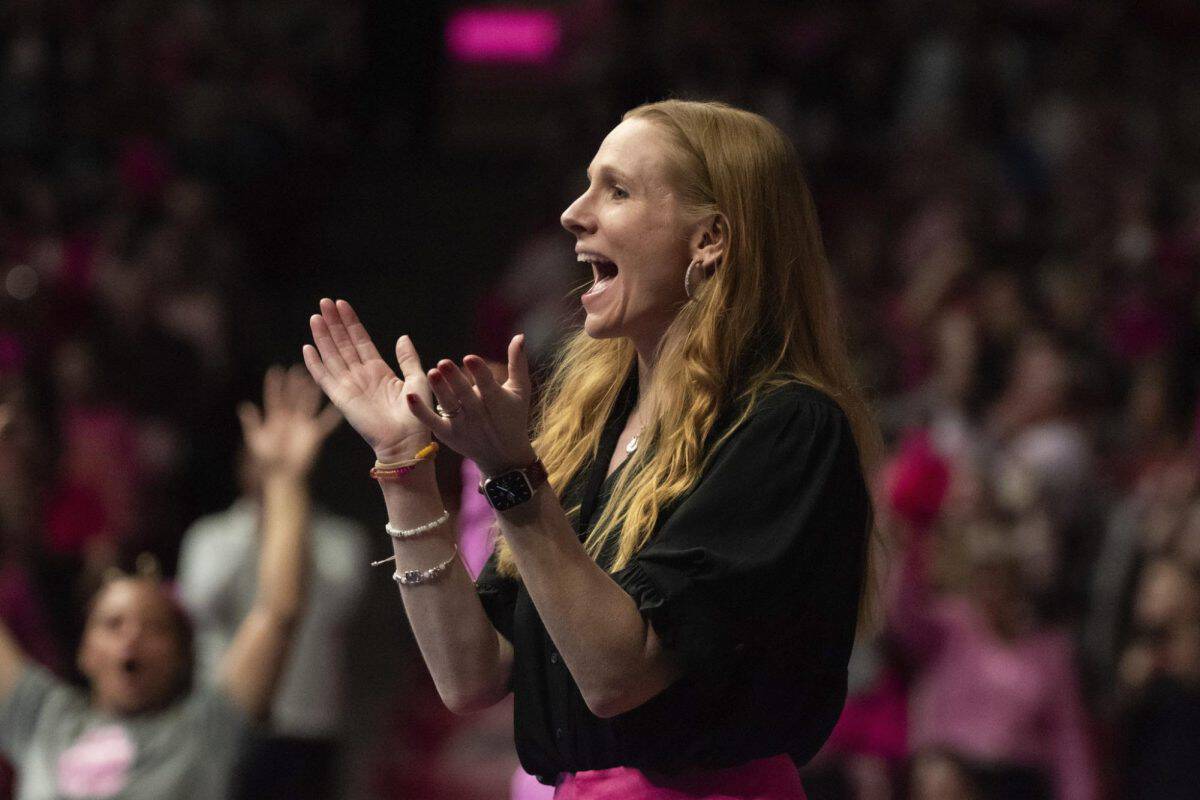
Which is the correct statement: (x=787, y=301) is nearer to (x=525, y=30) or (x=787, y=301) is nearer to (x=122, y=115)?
(x=122, y=115)

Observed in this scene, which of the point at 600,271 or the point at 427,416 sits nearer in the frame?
the point at 427,416

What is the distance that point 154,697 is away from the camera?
4.03 m

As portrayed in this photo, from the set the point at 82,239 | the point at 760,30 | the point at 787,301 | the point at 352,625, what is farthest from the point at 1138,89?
the point at 787,301

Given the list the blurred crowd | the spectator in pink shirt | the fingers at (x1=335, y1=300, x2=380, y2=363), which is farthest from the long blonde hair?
the spectator in pink shirt

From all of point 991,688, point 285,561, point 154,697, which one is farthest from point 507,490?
point 991,688

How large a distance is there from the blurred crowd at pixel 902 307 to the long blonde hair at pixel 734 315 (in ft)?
1.61

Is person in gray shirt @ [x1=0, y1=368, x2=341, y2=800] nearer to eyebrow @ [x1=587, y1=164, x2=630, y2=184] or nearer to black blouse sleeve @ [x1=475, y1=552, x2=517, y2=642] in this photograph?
black blouse sleeve @ [x1=475, y1=552, x2=517, y2=642]

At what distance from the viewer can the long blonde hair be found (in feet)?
7.82

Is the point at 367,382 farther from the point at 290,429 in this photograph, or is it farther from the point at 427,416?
the point at 290,429

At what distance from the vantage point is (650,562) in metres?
2.25

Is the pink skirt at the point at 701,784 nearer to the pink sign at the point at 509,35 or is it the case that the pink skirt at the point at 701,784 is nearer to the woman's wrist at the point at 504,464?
the woman's wrist at the point at 504,464

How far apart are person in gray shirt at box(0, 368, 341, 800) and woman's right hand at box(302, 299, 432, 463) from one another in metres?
1.38

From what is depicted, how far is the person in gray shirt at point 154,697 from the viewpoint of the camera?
12.9 feet

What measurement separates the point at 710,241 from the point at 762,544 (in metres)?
0.42
